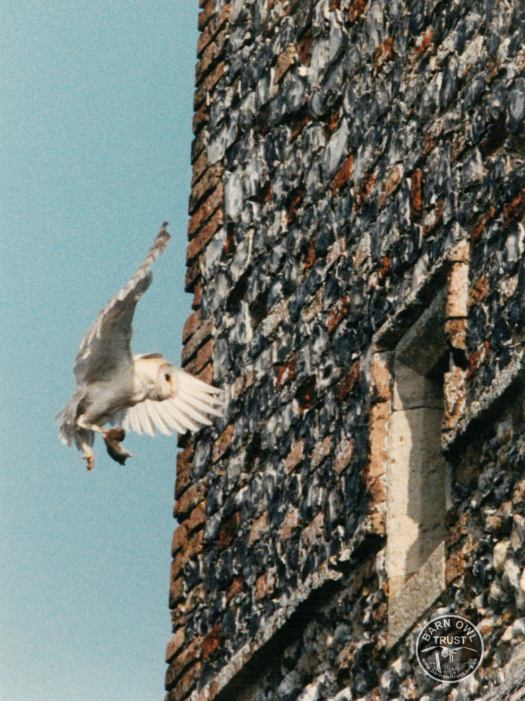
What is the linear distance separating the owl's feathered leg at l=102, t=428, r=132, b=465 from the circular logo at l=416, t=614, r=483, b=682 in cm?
210

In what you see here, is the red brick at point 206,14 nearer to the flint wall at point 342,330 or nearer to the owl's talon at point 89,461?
the flint wall at point 342,330

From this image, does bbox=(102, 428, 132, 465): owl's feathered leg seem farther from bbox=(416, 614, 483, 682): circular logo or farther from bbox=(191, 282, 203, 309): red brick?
bbox=(416, 614, 483, 682): circular logo

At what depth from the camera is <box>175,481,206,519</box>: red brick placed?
10.9 meters

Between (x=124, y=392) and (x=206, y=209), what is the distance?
1.49m

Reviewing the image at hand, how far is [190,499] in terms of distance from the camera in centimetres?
1101

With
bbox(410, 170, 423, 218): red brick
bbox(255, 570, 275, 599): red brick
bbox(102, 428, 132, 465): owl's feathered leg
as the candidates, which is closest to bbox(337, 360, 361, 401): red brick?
bbox(410, 170, 423, 218): red brick

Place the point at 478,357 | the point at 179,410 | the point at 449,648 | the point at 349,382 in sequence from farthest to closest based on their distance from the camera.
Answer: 1. the point at 179,410
2. the point at 349,382
3. the point at 478,357
4. the point at 449,648

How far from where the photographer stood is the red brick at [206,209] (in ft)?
37.7

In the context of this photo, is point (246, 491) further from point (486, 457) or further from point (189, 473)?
point (486, 457)

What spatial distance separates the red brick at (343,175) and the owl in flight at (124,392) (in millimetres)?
935

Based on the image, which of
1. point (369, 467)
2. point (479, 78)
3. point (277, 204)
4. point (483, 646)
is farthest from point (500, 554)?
point (277, 204)

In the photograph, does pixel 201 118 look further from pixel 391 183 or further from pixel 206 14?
pixel 391 183

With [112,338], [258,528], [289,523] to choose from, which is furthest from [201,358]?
[289,523]

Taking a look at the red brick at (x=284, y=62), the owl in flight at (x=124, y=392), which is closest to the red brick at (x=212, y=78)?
the red brick at (x=284, y=62)
